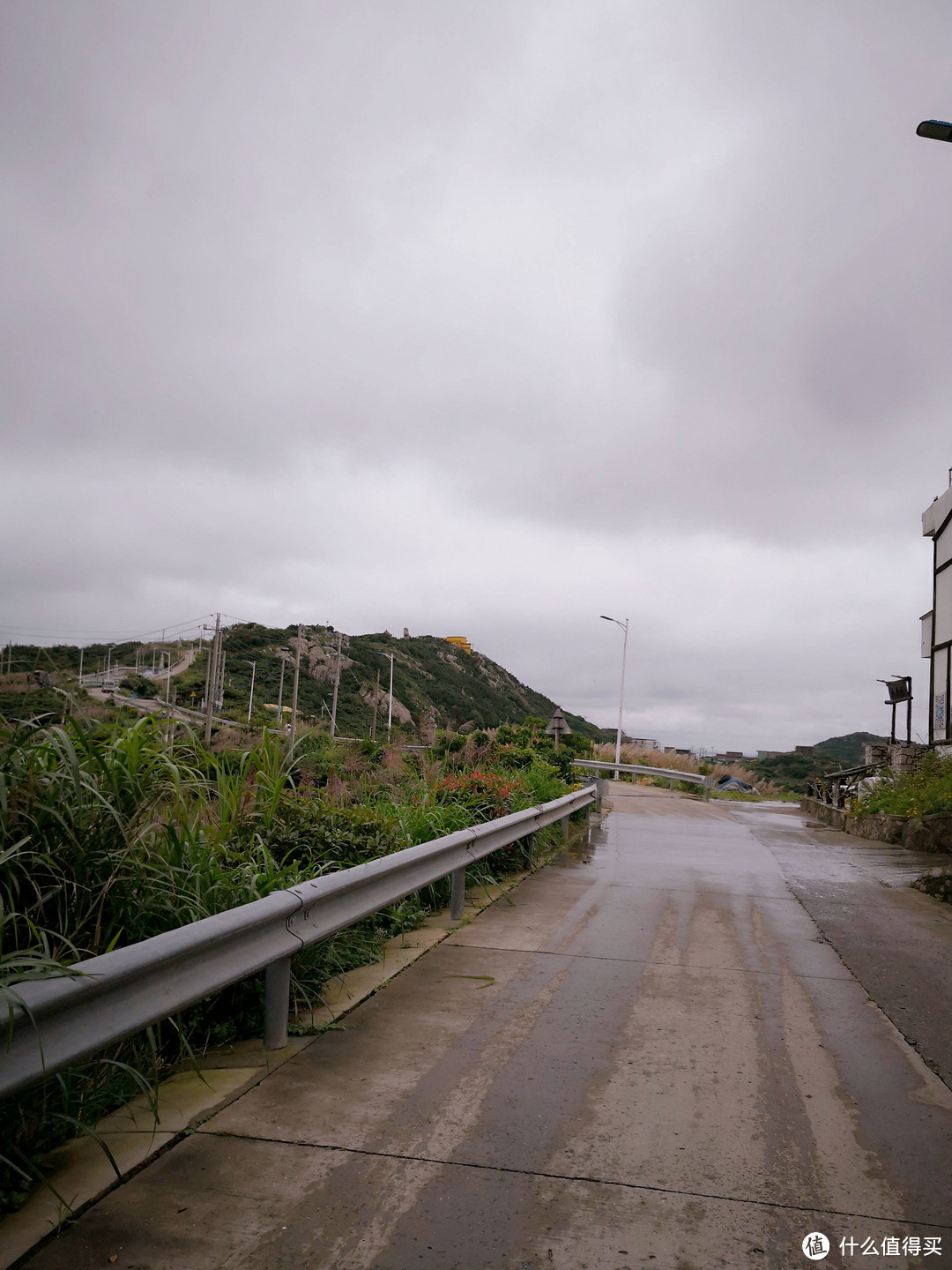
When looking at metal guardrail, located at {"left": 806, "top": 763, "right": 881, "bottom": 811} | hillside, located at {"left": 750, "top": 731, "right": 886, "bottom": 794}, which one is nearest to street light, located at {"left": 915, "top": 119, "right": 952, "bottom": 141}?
metal guardrail, located at {"left": 806, "top": 763, "right": 881, "bottom": 811}

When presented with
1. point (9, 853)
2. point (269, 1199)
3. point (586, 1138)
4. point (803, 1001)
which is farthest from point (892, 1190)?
point (9, 853)

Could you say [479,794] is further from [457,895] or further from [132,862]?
[132,862]

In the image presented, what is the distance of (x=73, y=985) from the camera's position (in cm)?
329

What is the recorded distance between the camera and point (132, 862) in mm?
4484

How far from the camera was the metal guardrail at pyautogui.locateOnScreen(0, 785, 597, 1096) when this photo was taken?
3.13 meters

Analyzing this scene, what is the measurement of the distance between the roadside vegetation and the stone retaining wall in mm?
11762

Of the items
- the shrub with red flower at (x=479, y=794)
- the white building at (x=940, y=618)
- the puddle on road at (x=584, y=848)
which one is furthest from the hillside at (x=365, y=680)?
the shrub with red flower at (x=479, y=794)

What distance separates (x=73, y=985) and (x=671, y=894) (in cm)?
794

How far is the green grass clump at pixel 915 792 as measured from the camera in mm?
17656

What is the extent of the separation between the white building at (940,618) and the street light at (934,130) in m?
23.6

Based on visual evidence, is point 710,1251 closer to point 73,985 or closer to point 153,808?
point 73,985

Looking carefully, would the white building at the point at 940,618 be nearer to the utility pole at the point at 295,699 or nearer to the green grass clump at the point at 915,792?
the green grass clump at the point at 915,792

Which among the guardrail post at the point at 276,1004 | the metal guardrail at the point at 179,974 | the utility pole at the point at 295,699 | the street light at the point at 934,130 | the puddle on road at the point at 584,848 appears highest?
the street light at the point at 934,130

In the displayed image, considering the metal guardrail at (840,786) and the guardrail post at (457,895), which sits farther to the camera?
the metal guardrail at (840,786)
